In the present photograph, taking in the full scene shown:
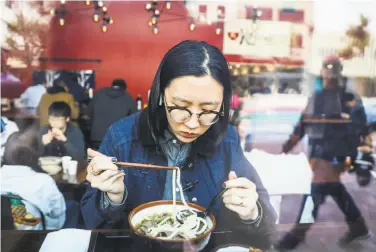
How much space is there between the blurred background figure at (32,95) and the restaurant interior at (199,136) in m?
0.03

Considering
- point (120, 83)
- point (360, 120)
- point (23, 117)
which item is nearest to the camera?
point (120, 83)

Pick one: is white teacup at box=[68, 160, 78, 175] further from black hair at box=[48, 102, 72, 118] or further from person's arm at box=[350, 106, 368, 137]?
person's arm at box=[350, 106, 368, 137]

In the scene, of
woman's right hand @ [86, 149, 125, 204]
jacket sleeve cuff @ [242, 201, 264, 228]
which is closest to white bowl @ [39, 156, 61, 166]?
woman's right hand @ [86, 149, 125, 204]

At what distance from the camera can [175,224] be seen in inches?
45.8

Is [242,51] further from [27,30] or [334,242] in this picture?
[27,30]

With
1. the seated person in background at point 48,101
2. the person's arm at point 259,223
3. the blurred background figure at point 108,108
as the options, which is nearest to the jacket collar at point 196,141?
the person's arm at point 259,223

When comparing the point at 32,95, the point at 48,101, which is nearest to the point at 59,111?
the point at 48,101

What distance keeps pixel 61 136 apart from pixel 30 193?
2.51 ft

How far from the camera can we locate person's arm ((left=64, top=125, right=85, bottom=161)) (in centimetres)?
279

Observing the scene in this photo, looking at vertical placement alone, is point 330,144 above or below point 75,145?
below

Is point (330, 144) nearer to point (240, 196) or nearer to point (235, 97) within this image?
point (235, 97)

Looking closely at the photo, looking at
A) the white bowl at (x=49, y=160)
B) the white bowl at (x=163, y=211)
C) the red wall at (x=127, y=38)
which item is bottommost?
the white bowl at (x=49, y=160)

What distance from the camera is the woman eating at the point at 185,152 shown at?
1135 mm

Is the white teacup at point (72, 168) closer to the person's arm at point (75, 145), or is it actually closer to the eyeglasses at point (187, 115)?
the person's arm at point (75, 145)
